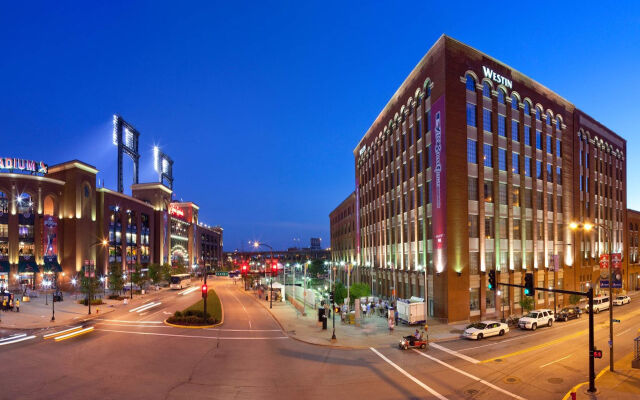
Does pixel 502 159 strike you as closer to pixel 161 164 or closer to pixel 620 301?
pixel 620 301

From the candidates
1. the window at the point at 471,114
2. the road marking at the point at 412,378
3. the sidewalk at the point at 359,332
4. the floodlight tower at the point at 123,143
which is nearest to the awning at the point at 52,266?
the floodlight tower at the point at 123,143

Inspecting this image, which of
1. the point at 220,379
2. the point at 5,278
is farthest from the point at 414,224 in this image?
the point at 5,278

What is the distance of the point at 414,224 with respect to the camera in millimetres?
50625

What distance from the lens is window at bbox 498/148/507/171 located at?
4791 cm

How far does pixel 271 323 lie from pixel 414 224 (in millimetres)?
21405

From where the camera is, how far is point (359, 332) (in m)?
36.9

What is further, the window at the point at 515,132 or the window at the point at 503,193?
the window at the point at 515,132

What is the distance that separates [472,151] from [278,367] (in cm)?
3286

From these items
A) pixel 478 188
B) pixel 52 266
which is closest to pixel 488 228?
pixel 478 188

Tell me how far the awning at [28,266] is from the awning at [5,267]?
5.81 ft

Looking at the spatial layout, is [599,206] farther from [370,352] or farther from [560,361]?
[370,352]

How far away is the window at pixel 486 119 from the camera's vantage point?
4668 centimetres

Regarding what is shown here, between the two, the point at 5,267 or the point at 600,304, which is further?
the point at 5,267

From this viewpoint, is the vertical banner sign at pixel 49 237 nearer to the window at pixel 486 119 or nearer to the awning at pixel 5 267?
the awning at pixel 5 267
